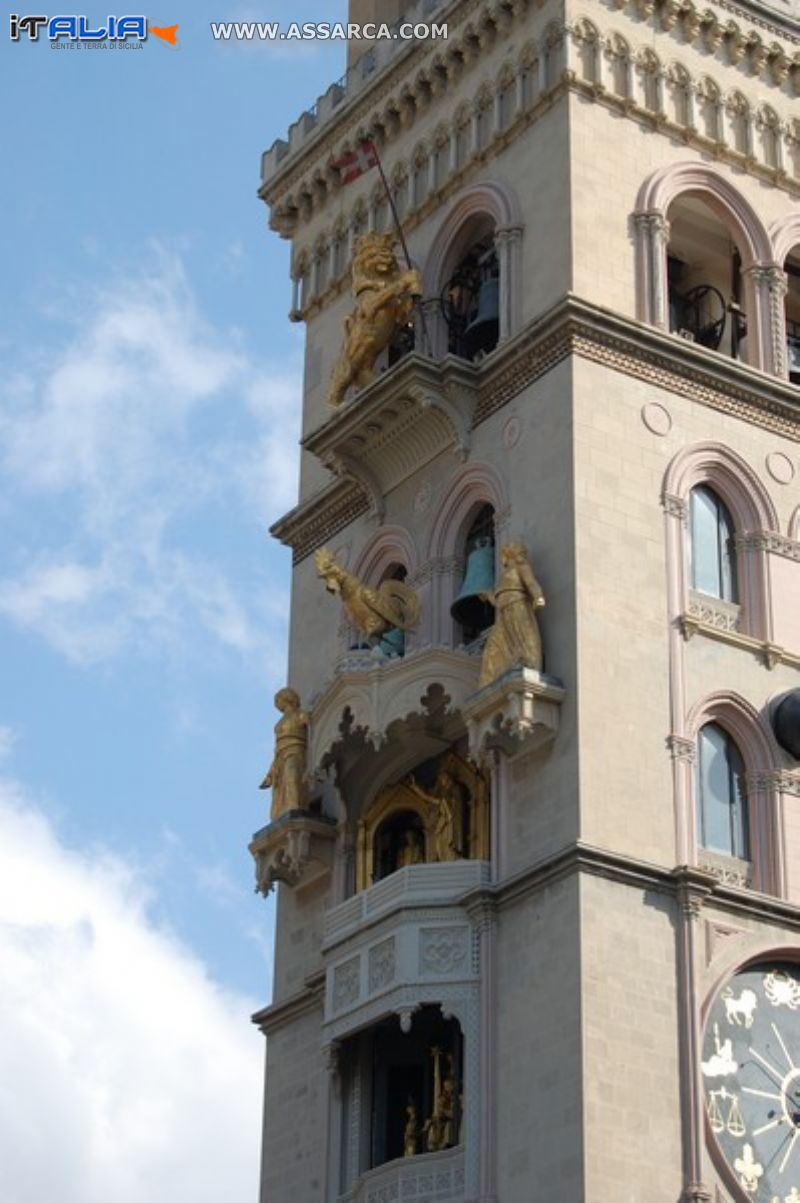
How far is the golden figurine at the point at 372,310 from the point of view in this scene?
128 feet

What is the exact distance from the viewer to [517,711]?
3347 cm

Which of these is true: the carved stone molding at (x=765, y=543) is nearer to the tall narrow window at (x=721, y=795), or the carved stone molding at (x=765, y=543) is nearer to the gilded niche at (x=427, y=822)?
the tall narrow window at (x=721, y=795)

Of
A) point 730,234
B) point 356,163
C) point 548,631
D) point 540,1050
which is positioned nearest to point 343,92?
point 356,163

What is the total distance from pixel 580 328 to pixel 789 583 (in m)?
4.16

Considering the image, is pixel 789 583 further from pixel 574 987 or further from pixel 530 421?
pixel 574 987

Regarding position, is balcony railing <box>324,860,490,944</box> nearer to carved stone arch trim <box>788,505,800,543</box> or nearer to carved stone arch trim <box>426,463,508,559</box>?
carved stone arch trim <box>426,463,508,559</box>

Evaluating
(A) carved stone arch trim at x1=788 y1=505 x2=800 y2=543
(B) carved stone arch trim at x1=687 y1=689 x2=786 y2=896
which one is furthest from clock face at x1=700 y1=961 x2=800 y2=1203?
(A) carved stone arch trim at x1=788 y1=505 x2=800 y2=543

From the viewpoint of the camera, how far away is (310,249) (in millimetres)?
43156

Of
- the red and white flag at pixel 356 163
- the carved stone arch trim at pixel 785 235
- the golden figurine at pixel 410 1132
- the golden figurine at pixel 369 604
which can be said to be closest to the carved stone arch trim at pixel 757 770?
the golden figurine at pixel 369 604

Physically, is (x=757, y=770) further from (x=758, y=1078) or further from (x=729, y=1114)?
(x=729, y=1114)

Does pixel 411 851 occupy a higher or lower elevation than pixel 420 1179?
higher

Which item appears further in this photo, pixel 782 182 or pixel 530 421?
pixel 782 182

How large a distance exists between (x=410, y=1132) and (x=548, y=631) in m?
6.12

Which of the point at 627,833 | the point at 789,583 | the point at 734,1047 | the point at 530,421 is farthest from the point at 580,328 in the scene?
the point at 734,1047
